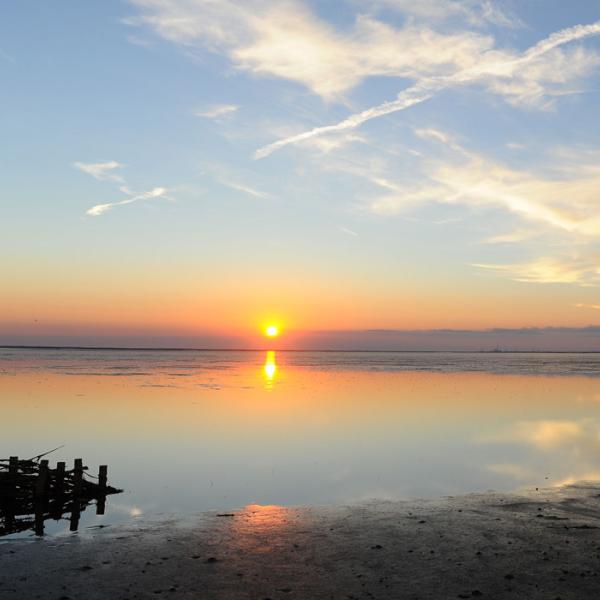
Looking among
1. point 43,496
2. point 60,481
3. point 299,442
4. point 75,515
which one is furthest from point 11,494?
point 299,442

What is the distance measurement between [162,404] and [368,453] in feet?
104

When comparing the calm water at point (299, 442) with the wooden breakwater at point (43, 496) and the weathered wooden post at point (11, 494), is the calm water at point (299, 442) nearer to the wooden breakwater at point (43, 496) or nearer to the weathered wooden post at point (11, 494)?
the wooden breakwater at point (43, 496)

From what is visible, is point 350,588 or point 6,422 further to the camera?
point 6,422

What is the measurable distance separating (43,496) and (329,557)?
38.4 feet

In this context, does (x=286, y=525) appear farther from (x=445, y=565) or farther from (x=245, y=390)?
(x=245, y=390)

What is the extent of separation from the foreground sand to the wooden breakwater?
389cm

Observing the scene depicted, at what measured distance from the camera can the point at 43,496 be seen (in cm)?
2123

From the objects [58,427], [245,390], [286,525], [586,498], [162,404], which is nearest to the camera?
[286,525]

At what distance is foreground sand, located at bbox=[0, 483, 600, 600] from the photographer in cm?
1302

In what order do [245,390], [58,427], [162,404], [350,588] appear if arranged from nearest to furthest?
[350,588] < [58,427] < [162,404] < [245,390]

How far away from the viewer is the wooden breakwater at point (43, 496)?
2105 cm

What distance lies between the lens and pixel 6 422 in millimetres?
48062

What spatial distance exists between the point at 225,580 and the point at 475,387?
3051 inches

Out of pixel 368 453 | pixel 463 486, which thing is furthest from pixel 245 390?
pixel 463 486
